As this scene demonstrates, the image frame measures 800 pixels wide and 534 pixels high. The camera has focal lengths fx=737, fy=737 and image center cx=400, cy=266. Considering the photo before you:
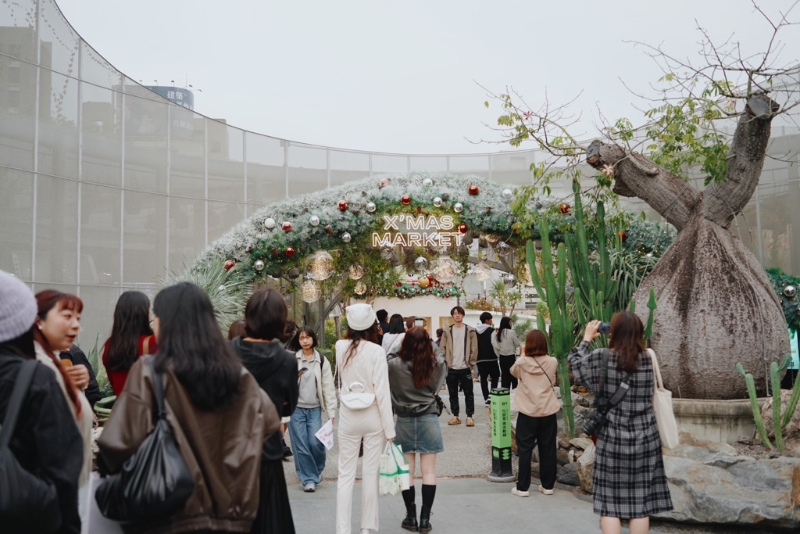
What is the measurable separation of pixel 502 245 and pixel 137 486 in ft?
33.9

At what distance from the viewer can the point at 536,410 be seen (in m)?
6.82

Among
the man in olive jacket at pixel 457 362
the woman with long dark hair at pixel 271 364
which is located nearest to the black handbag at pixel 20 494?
the woman with long dark hair at pixel 271 364

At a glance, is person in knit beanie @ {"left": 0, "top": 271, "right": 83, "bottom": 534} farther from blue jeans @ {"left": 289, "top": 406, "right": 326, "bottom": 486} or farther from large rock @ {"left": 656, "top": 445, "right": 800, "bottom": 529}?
blue jeans @ {"left": 289, "top": 406, "right": 326, "bottom": 486}

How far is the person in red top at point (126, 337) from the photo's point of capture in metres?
4.17

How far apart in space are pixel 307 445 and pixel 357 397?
2.37 m

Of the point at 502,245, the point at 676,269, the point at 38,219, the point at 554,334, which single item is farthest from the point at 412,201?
the point at 38,219

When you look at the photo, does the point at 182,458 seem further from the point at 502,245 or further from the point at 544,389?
the point at 502,245

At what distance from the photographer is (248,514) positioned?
275 centimetres

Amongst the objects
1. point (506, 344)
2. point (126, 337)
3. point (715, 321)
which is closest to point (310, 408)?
point (126, 337)

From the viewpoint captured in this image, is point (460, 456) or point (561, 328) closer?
point (561, 328)

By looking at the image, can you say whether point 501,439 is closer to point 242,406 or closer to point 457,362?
point 457,362

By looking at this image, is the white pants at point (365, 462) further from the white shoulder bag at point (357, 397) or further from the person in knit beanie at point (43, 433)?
the person in knit beanie at point (43, 433)

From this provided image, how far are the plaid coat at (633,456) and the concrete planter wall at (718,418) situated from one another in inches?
102

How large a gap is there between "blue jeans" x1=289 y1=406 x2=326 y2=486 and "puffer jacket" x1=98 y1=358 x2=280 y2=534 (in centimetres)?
450
